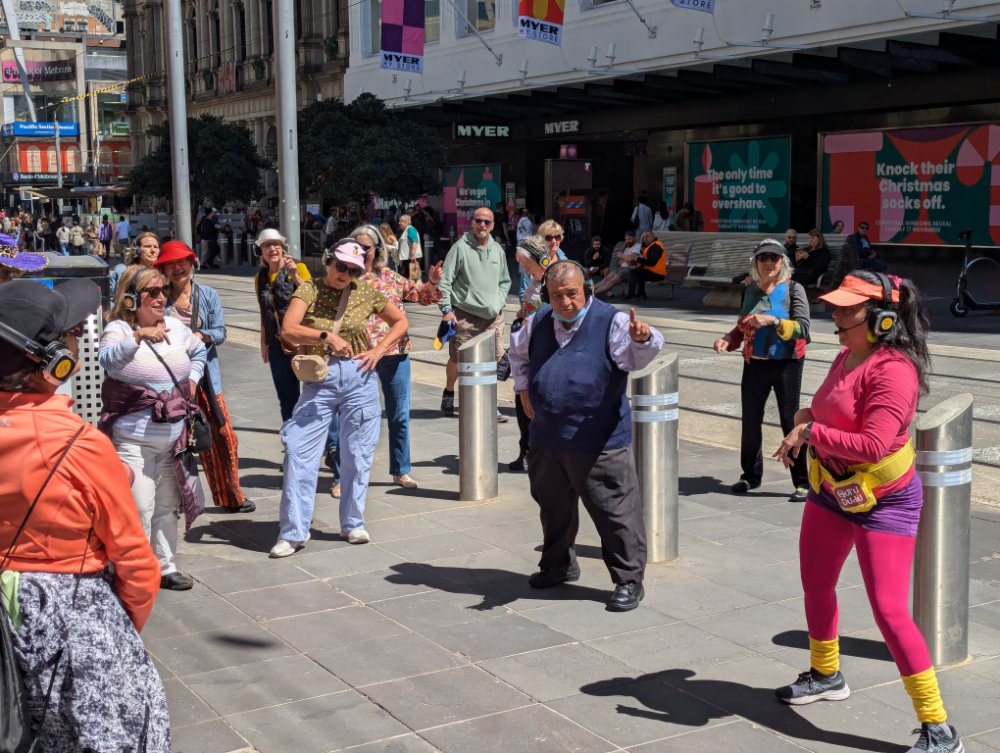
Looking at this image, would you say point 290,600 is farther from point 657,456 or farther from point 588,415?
point 657,456

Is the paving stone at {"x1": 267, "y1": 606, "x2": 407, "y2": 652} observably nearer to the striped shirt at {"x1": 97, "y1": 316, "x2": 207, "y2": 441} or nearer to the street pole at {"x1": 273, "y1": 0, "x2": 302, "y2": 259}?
the striped shirt at {"x1": 97, "y1": 316, "x2": 207, "y2": 441}

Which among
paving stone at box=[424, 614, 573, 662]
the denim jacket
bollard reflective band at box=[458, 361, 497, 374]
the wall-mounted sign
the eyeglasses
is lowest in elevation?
paving stone at box=[424, 614, 573, 662]

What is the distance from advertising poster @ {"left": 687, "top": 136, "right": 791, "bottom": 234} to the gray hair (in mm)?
19414

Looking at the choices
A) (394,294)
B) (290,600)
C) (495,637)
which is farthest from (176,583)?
(394,294)

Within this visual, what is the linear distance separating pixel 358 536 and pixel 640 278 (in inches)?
631

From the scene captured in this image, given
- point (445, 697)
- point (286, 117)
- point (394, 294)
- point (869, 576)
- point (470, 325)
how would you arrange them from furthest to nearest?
point (286, 117) → point (470, 325) → point (394, 294) → point (445, 697) → point (869, 576)

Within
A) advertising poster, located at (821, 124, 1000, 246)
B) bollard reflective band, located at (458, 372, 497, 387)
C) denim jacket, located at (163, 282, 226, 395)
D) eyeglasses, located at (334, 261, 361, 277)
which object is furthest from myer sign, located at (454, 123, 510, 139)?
eyeglasses, located at (334, 261, 361, 277)

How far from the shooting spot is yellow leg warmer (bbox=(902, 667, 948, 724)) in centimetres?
391

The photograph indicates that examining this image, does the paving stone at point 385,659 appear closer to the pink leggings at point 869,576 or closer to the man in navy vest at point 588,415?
the man in navy vest at point 588,415

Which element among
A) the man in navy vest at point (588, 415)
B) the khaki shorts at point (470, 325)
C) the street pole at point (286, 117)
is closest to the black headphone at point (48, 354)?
the man in navy vest at point (588, 415)

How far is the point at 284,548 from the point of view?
6.46 metres

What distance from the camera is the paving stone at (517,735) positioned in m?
4.11

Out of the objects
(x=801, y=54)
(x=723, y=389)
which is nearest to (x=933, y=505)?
(x=723, y=389)

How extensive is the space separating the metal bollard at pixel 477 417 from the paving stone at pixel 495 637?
2.30 m
